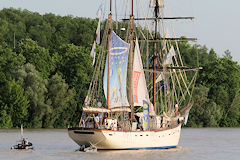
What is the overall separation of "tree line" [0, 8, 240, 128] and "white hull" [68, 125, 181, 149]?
5424 cm

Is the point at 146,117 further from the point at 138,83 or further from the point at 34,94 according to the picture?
the point at 34,94

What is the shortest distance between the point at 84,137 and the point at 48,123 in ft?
204

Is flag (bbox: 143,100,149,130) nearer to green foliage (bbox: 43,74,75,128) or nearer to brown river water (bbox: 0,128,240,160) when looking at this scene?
brown river water (bbox: 0,128,240,160)

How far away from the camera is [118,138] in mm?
70688

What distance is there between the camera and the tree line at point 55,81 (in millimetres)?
127375

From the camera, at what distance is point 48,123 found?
430 feet

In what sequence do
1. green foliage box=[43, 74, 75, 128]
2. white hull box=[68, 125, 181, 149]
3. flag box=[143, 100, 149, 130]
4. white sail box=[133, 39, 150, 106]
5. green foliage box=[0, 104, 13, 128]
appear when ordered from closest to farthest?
white hull box=[68, 125, 181, 149] < flag box=[143, 100, 149, 130] < white sail box=[133, 39, 150, 106] < green foliage box=[0, 104, 13, 128] < green foliage box=[43, 74, 75, 128]

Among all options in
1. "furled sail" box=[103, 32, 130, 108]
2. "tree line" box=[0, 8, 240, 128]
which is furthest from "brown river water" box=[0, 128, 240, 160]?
"tree line" box=[0, 8, 240, 128]

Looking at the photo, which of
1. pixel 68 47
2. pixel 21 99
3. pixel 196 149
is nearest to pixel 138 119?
pixel 196 149

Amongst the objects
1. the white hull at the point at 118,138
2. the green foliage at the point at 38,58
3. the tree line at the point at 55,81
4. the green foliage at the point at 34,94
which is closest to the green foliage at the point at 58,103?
the tree line at the point at 55,81

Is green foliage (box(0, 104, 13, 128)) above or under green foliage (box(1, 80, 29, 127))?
under

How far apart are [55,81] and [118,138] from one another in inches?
Answer: 2558

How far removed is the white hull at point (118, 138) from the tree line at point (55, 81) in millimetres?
54241

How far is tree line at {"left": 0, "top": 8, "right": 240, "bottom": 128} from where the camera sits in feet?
418
